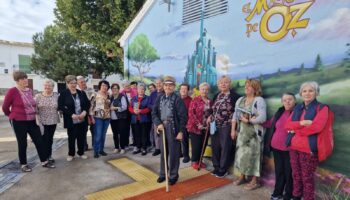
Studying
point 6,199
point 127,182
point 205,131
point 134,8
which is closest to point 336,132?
point 205,131

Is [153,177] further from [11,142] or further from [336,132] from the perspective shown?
[11,142]

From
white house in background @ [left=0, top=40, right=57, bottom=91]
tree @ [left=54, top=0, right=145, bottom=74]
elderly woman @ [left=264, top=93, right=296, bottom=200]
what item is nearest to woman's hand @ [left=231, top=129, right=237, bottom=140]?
elderly woman @ [left=264, top=93, right=296, bottom=200]

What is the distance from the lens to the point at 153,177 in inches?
186

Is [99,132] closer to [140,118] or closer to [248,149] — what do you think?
[140,118]

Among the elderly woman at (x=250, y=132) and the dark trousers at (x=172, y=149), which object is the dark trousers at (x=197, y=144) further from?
the elderly woman at (x=250, y=132)

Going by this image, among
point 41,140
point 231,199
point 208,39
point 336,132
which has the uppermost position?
point 208,39

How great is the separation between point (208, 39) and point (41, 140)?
13.5 ft

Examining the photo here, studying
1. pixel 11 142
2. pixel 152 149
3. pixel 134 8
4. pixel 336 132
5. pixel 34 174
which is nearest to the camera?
pixel 336 132

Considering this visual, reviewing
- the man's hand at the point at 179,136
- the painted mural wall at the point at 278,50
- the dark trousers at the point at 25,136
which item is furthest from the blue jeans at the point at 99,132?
the man's hand at the point at 179,136

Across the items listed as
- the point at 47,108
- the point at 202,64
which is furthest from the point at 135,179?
the point at 202,64

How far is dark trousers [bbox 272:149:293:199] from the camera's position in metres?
3.60

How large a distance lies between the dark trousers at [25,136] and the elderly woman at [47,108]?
0.49ft

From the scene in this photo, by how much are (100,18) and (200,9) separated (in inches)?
332

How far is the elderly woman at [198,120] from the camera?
4.96 metres
